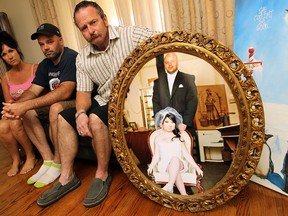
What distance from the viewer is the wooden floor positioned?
0.94 metres

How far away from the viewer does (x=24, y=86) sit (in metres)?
1.82

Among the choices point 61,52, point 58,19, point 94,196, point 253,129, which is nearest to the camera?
point 253,129

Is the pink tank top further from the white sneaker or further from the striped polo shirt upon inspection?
the white sneaker

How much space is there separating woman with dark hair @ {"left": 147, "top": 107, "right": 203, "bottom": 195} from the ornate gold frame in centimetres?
9

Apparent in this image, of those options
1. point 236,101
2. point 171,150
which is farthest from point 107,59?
point 236,101

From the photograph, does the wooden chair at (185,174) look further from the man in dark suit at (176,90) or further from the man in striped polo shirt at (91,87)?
the man in striped polo shirt at (91,87)

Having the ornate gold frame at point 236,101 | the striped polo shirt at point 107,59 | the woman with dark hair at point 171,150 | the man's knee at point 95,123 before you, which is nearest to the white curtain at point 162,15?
the striped polo shirt at point 107,59

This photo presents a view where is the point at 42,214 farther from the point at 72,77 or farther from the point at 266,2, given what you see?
the point at 266,2

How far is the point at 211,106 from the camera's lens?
845 mm

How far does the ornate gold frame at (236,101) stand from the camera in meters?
0.78

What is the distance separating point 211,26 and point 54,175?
62.9 inches

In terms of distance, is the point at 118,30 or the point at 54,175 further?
the point at 54,175

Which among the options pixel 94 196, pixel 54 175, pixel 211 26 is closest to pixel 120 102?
pixel 94 196

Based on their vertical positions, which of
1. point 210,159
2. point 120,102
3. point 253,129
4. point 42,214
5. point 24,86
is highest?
point 24,86
